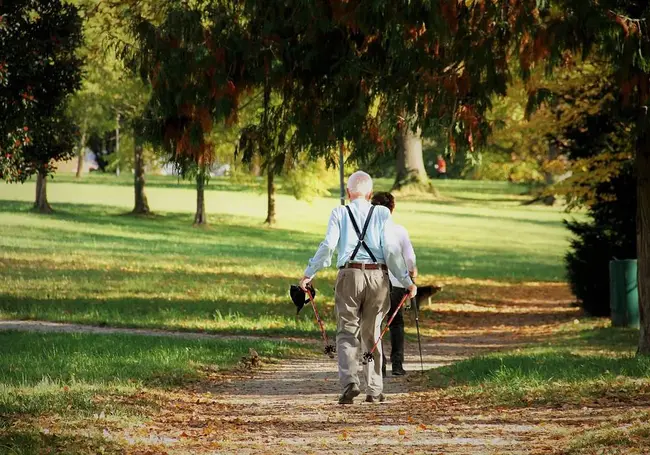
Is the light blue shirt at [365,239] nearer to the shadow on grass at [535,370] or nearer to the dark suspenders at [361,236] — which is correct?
the dark suspenders at [361,236]

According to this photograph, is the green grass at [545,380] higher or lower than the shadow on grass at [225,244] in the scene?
higher

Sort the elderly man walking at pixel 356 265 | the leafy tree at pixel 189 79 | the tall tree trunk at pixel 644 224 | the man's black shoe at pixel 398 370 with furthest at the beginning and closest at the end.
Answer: the tall tree trunk at pixel 644 224 → the man's black shoe at pixel 398 370 → the leafy tree at pixel 189 79 → the elderly man walking at pixel 356 265

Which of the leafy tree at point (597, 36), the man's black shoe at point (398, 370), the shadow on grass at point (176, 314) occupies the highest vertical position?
the leafy tree at point (597, 36)

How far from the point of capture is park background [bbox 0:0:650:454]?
10.0m

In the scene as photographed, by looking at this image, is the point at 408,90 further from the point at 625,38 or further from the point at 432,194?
the point at 432,194

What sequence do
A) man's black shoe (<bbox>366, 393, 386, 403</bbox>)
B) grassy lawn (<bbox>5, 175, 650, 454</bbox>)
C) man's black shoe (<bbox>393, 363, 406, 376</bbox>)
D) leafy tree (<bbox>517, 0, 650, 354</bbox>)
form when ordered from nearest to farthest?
grassy lawn (<bbox>5, 175, 650, 454</bbox>) < man's black shoe (<bbox>366, 393, 386, 403</bbox>) < leafy tree (<bbox>517, 0, 650, 354</bbox>) < man's black shoe (<bbox>393, 363, 406, 376</bbox>)

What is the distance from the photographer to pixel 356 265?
1168cm

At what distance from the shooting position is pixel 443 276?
119ft

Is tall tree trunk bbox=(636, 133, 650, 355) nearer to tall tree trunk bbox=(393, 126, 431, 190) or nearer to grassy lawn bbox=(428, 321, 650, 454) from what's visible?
grassy lawn bbox=(428, 321, 650, 454)

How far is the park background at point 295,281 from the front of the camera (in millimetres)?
10031

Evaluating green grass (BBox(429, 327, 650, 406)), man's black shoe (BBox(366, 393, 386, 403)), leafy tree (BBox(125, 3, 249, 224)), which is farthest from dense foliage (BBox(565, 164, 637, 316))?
man's black shoe (BBox(366, 393, 386, 403))

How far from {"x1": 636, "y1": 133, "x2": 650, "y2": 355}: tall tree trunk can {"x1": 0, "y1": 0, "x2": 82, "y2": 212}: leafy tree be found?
385 inches

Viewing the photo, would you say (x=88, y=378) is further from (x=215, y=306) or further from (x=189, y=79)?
(x=215, y=306)

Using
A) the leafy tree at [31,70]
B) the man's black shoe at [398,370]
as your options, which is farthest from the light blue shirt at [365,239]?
the leafy tree at [31,70]
